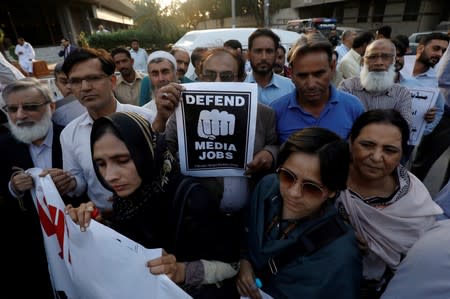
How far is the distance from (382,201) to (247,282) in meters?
0.90

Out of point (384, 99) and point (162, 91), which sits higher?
point (162, 91)

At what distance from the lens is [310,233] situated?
1.30m

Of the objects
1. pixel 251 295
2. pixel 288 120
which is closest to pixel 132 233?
pixel 251 295

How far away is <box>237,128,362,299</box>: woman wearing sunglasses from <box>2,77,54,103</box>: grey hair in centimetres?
203

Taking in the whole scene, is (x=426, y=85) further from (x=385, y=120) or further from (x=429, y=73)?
(x=385, y=120)

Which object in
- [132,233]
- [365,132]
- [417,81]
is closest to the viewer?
[132,233]

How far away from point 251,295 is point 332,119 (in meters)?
1.39

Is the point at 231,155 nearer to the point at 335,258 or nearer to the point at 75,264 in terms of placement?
the point at 335,258

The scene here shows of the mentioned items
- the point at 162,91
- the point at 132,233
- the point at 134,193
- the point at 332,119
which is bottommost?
the point at 132,233

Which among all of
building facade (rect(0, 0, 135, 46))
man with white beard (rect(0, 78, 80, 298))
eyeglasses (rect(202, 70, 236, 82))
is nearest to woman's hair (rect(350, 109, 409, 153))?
eyeglasses (rect(202, 70, 236, 82))

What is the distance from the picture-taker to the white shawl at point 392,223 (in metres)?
1.46

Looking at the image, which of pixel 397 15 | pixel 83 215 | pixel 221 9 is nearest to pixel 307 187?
pixel 83 215

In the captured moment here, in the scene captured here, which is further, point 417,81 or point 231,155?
point 417,81

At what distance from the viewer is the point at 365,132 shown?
1.60 metres
